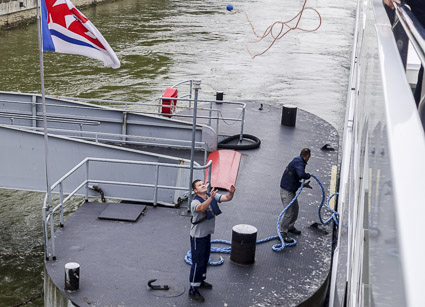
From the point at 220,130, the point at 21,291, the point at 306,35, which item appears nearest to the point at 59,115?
the point at 220,130

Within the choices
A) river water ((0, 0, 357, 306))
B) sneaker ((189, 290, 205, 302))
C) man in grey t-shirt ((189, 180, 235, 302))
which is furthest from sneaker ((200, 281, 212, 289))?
river water ((0, 0, 357, 306))

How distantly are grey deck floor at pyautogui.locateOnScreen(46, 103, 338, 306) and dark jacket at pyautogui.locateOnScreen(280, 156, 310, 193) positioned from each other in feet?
3.29

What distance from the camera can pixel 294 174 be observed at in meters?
9.68

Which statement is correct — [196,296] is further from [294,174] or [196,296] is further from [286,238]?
[294,174]

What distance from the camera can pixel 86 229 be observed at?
33.3ft

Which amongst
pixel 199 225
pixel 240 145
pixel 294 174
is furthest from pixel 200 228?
pixel 240 145

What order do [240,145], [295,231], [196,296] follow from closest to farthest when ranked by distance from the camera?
[196,296] < [295,231] < [240,145]

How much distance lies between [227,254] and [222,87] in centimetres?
2131

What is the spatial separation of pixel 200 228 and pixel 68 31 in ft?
12.5

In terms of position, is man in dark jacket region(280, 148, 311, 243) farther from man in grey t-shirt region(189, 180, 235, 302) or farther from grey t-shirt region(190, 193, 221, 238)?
grey t-shirt region(190, 193, 221, 238)

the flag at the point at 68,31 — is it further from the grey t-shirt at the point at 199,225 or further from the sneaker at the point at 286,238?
the sneaker at the point at 286,238

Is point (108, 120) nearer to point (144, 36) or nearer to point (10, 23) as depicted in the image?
point (144, 36)

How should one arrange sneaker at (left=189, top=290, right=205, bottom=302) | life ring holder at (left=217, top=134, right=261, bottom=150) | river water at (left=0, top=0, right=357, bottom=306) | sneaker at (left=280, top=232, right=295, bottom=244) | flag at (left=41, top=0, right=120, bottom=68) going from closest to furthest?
sneaker at (left=189, top=290, right=205, bottom=302) < flag at (left=41, top=0, right=120, bottom=68) < sneaker at (left=280, top=232, right=295, bottom=244) < river water at (left=0, top=0, right=357, bottom=306) < life ring holder at (left=217, top=134, right=261, bottom=150)

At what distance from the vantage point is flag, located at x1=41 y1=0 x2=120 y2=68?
9094mm
